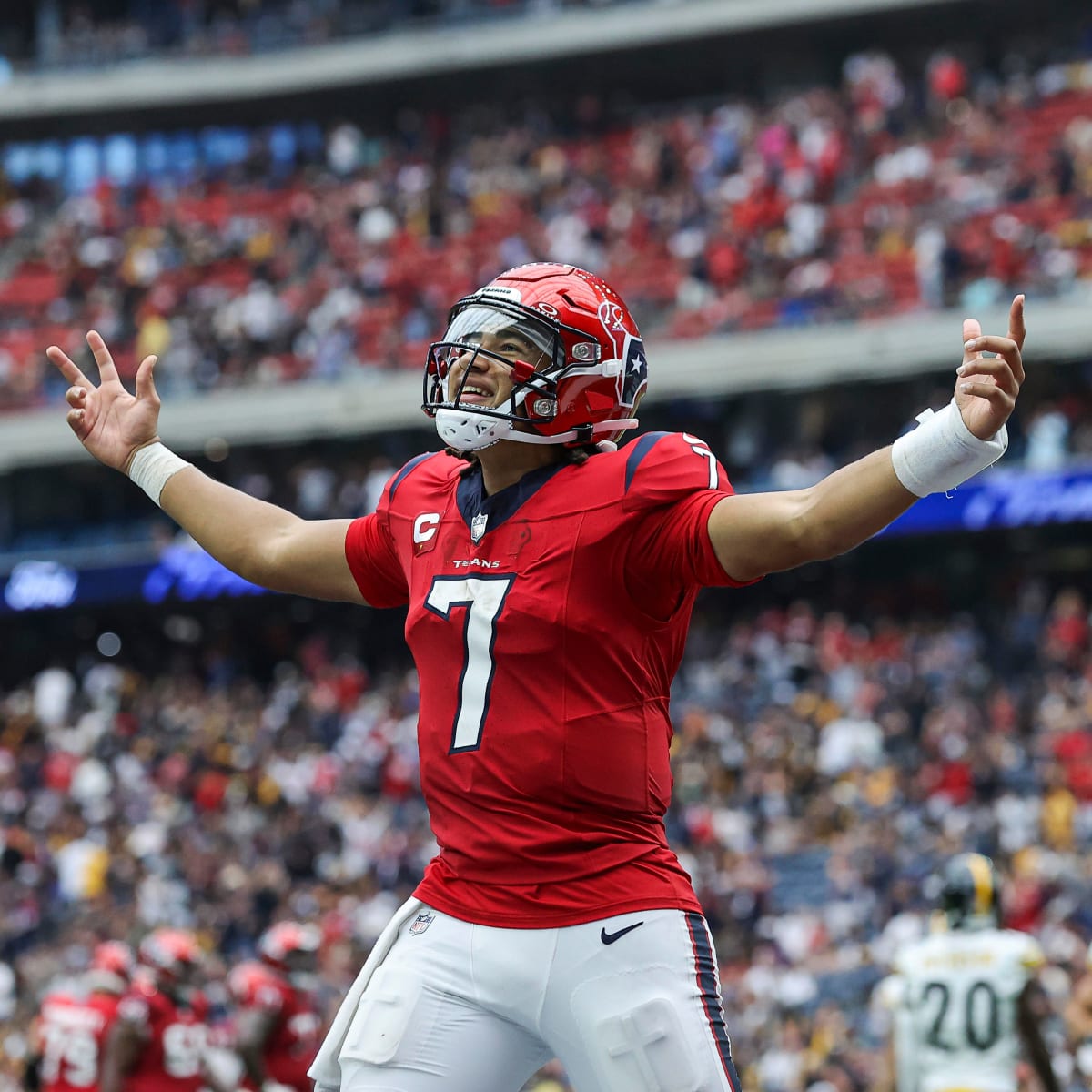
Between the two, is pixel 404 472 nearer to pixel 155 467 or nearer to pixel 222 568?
pixel 155 467

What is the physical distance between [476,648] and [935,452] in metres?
0.94

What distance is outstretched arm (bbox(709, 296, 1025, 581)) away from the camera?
129 inches

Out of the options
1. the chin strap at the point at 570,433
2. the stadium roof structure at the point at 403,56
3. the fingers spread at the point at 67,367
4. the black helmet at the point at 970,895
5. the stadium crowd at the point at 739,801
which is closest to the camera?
the chin strap at the point at 570,433

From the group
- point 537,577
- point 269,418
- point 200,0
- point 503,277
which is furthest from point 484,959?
point 200,0

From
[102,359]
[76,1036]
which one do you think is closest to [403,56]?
[76,1036]

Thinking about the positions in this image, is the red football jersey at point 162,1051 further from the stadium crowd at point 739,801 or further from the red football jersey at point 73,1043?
the stadium crowd at point 739,801

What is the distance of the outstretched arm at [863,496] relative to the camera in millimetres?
3279

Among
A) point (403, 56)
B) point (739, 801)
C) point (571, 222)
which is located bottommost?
point (739, 801)

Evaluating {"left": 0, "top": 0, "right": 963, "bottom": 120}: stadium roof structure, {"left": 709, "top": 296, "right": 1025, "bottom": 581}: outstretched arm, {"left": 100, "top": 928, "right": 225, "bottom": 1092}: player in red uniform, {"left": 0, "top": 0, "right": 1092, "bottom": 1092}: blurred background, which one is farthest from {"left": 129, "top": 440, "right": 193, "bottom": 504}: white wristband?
{"left": 0, "top": 0, "right": 963, "bottom": 120}: stadium roof structure

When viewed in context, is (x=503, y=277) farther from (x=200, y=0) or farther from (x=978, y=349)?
(x=200, y=0)

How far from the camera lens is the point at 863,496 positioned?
3295 millimetres

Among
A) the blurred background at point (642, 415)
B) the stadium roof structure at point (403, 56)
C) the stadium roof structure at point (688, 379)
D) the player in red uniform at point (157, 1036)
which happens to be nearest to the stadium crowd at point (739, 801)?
the blurred background at point (642, 415)

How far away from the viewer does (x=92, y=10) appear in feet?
94.1

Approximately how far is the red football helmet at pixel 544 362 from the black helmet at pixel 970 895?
3756 mm
